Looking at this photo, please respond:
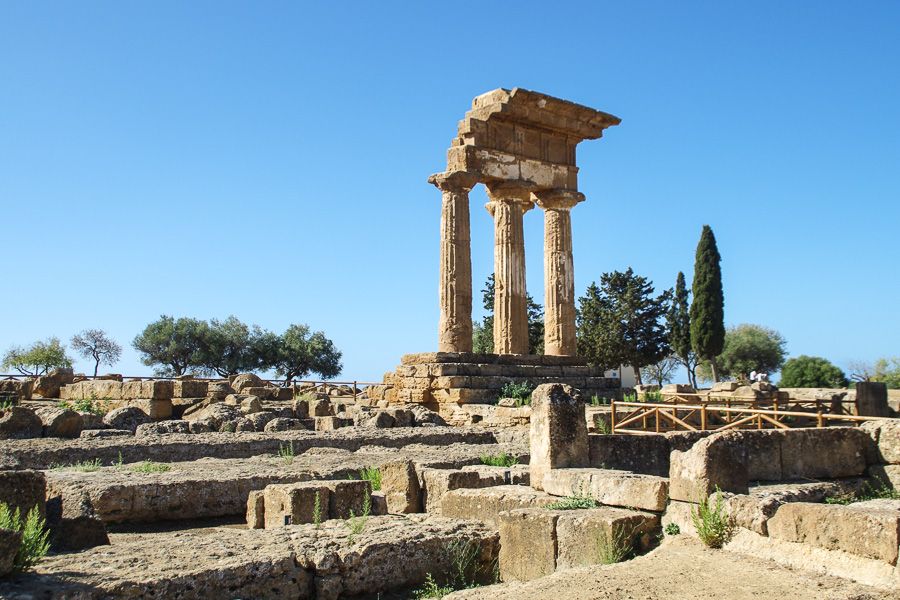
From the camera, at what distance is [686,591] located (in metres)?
4.69

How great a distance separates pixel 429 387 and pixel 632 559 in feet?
47.1

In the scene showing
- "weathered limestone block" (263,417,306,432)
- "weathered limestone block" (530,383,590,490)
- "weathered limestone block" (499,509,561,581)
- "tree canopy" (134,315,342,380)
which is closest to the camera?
"weathered limestone block" (499,509,561,581)

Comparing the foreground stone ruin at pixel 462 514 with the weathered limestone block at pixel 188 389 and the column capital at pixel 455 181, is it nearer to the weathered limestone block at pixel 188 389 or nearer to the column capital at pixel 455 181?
the weathered limestone block at pixel 188 389

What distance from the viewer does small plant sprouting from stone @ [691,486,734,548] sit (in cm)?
580

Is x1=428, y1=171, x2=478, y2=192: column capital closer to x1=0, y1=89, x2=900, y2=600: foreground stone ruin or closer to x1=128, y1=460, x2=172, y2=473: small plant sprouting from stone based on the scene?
x1=0, y1=89, x2=900, y2=600: foreground stone ruin

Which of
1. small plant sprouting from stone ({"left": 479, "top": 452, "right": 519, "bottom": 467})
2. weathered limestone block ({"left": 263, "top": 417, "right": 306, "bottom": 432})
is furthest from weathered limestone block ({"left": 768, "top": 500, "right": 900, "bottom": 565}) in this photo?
weathered limestone block ({"left": 263, "top": 417, "right": 306, "bottom": 432})

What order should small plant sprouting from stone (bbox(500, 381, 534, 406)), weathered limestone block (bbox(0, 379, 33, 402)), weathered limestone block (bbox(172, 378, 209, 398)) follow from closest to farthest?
small plant sprouting from stone (bbox(500, 381, 534, 406))
weathered limestone block (bbox(172, 378, 209, 398))
weathered limestone block (bbox(0, 379, 33, 402))

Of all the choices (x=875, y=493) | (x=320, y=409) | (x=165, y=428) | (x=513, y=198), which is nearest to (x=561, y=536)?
(x=875, y=493)

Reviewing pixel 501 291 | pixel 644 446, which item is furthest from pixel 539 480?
pixel 501 291

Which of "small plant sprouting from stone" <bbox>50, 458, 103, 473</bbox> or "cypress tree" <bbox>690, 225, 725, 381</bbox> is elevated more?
"cypress tree" <bbox>690, 225, 725, 381</bbox>

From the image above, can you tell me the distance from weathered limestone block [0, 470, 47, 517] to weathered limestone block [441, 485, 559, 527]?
128 inches

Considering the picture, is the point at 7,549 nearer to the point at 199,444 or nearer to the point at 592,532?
the point at 592,532

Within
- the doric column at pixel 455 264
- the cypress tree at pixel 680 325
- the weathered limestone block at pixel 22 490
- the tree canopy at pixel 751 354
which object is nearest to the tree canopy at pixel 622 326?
the cypress tree at pixel 680 325

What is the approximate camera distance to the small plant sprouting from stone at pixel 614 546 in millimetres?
5848
